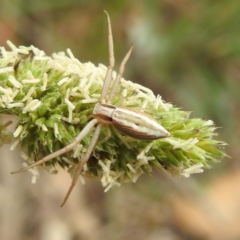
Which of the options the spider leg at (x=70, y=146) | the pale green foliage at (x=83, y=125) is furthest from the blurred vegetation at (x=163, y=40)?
the spider leg at (x=70, y=146)

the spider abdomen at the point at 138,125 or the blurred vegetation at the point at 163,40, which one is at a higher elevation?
the blurred vegetation at the point at 163,40

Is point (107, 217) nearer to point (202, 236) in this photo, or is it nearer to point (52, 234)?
point (52, 234)

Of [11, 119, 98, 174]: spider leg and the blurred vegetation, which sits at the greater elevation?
the blurred vegetation

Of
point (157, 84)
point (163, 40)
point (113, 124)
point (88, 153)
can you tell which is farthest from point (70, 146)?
point (157, 84)

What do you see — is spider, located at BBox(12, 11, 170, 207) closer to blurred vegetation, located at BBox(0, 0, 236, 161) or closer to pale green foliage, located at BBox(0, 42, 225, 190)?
pale green foliage, located at BBox(0, 42, 225, 190)

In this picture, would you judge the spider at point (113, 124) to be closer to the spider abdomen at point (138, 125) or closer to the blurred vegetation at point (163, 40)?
the spider abdomen at point (138, 125)

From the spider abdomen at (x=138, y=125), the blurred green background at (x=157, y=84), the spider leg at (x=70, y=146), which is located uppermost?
the blurred green background at (x=157, y=84)

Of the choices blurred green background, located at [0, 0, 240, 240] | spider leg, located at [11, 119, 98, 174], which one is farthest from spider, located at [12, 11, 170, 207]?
blurred green background, located at [0, 0, 240, 240]

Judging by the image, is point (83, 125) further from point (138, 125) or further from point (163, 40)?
point (163, 40)
